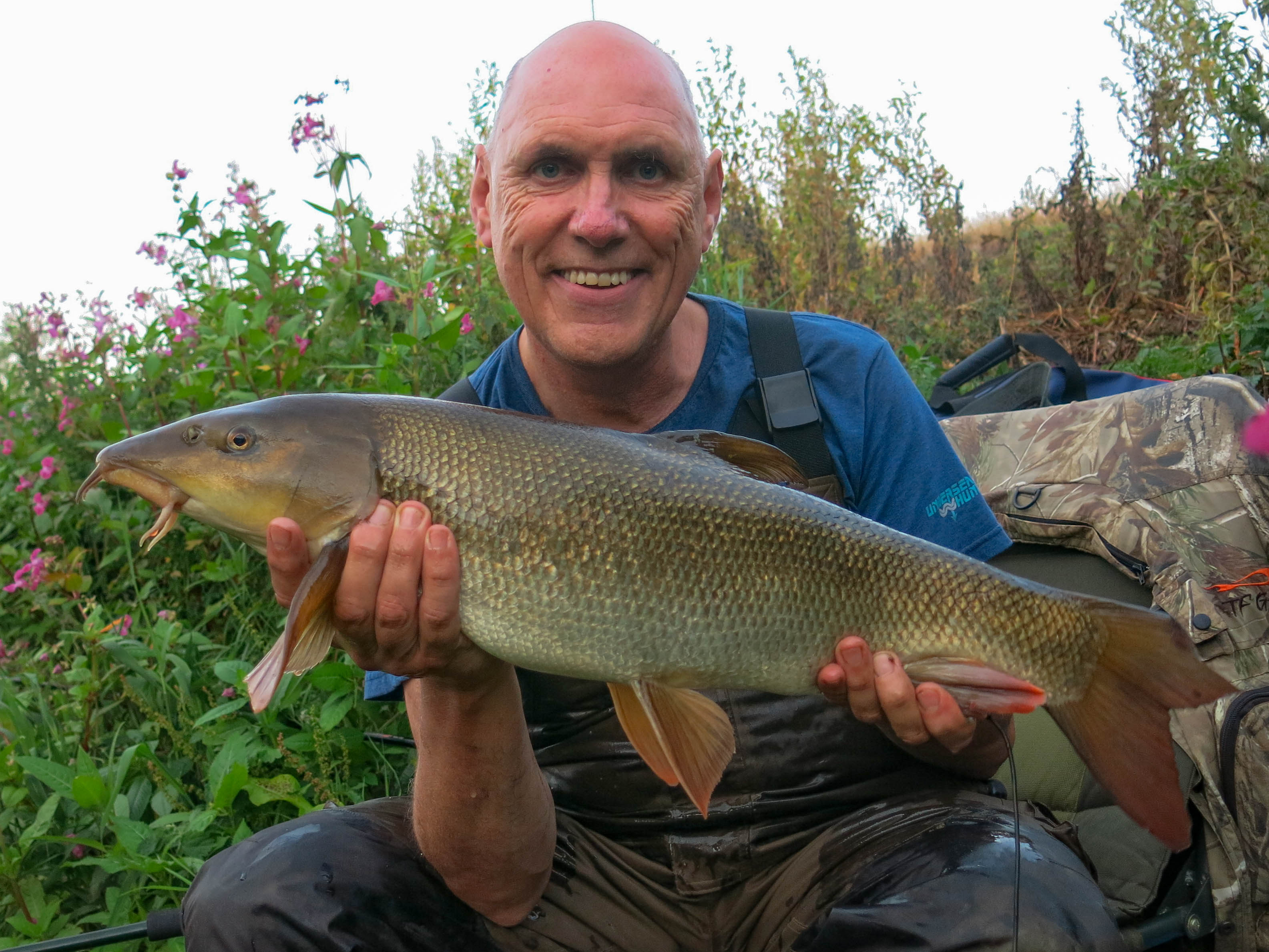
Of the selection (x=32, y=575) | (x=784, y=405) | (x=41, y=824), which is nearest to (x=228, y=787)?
(x=41, y=824)

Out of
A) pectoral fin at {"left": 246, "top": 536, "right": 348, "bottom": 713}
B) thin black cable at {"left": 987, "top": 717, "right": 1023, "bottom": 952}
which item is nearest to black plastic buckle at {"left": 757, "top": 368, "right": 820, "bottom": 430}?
thin black cable at {"left": 987, "top": 717, "right": 1023, "bottom": 952}

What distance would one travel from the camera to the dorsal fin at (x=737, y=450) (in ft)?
→ 6.28

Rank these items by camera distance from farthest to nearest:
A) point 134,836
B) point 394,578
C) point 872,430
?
point 134,836, point 872,430, point 394,578

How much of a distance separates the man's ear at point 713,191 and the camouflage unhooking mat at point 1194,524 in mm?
1006

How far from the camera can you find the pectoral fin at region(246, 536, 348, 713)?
1.61 metres

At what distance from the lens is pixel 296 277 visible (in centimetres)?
429

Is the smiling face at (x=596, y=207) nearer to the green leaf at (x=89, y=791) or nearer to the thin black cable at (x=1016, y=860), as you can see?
the thin black cable at (x=1016, y=860)

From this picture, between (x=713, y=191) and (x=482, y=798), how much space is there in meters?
1.55

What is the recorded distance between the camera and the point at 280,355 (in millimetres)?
3889

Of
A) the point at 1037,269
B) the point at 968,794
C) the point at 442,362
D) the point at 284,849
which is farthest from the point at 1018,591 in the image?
the point at 1037,269

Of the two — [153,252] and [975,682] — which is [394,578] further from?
[153,252]

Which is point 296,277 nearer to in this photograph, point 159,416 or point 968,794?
point 159,416

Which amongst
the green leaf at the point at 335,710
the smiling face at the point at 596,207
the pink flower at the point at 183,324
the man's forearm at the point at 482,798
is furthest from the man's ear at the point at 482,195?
the pink flower at the point at 183,324

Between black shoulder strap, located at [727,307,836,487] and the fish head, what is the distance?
0.91m
